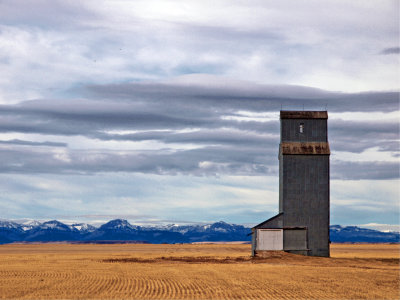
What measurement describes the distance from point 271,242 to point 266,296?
1296 inches

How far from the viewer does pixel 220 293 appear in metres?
28.5

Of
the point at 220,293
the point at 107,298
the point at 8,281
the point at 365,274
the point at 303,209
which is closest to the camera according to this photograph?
the point at 107,298

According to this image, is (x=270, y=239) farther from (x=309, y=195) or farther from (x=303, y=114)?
(x=303, y=114)

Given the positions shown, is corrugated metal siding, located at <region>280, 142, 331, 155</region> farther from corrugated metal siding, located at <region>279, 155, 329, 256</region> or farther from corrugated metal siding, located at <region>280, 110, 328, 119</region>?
corrugated metal siding, located at <region>280, 110, 328, 119</region>

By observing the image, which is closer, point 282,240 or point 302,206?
point 302,206

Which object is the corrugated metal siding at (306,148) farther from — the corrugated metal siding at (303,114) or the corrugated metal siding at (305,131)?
the corrugated metal siding at (303,114)

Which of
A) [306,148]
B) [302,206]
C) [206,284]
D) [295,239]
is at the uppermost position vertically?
[306,148]

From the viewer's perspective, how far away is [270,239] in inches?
2363

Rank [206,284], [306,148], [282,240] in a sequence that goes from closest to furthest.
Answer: [206,284]
[282,240]
[306,148]

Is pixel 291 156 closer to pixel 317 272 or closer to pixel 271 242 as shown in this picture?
pixel 271 242

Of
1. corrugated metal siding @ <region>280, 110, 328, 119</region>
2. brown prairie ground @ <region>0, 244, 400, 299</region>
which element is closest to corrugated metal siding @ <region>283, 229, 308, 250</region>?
corrugated metal siding @ <region>280, 110, 328, 119</region>

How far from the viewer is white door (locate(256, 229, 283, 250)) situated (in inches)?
2357

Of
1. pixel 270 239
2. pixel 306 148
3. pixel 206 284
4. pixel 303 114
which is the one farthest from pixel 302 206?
pixel 206 284

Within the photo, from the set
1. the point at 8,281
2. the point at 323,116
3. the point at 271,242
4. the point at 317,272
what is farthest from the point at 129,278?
the point at 323,116
